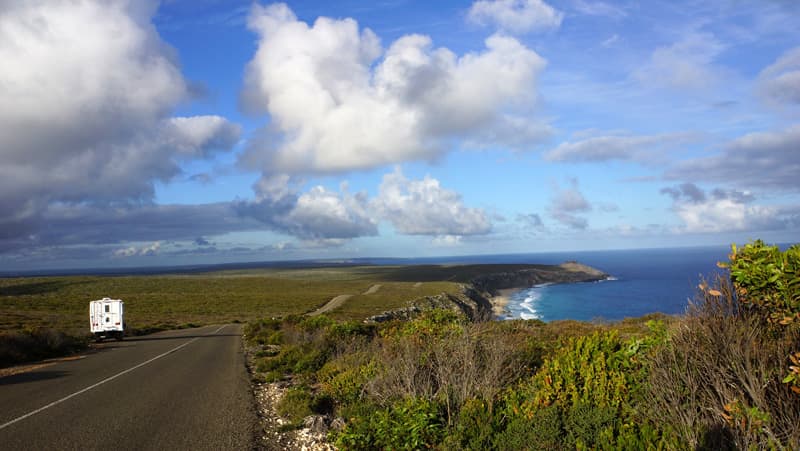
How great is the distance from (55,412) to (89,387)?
3344 millimetres

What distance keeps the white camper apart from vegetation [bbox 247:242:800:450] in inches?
1003

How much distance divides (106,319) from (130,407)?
22.9 metres

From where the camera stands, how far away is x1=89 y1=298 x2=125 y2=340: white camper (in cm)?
2972

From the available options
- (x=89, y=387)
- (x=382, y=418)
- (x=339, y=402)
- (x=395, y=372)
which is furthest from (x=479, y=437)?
(x=89, y=387)

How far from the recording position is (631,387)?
662 centimetres

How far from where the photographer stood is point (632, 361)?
22.2 feet

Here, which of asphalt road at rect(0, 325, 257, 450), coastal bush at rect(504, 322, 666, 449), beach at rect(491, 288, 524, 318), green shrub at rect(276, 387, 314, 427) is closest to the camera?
coastal bush at rect(504, 322, 666, 449)

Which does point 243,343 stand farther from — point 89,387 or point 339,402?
point 339,402

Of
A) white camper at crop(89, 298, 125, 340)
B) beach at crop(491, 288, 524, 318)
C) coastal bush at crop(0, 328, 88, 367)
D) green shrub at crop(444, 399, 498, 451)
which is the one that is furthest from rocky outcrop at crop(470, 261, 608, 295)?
green shrub at crop(444, 399, 498, 451)

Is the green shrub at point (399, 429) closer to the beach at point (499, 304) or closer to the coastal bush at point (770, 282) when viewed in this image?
the coastal bush at point (770, 282)

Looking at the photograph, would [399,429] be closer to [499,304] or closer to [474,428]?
[474,428]

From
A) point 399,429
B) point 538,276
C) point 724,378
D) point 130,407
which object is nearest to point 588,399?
point 724,378

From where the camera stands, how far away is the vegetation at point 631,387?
5035mm

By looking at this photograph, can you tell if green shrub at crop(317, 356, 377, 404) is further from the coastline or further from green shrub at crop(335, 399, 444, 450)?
the coastline
